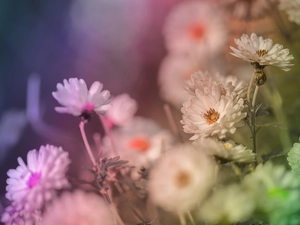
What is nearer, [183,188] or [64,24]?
[183,188]

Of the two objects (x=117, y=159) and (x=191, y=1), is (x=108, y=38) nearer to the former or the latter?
(x=191, y=1)

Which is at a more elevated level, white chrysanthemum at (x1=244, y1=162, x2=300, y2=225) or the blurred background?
the blurred background

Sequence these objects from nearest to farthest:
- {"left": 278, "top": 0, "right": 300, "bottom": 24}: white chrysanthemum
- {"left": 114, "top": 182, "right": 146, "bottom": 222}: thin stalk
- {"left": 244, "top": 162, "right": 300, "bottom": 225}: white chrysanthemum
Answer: {"left": 244, "top": 162, "right": 300, "bottom": 225}: white chrysanthemum, {"left": 114, "top": 182, "right": 146, "bottom": 222}: thin stalk, {"left": 278, "top": 0, "right": 300, "bottom": 24}: white chrysanthemum

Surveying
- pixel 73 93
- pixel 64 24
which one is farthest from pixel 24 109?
pixel 73 93

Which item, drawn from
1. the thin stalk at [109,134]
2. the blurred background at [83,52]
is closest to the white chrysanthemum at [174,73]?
the blurred background at [83,52]

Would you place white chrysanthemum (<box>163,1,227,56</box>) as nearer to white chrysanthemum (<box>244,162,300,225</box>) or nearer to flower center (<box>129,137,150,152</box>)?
flower center (<box>129,137,150,152</box>)

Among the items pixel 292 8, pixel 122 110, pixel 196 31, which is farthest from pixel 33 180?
pixel 292 8

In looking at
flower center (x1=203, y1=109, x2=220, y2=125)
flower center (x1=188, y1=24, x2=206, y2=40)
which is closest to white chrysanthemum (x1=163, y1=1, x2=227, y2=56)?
flower center (x1=188, y1=24, x2=206, y2=40)
